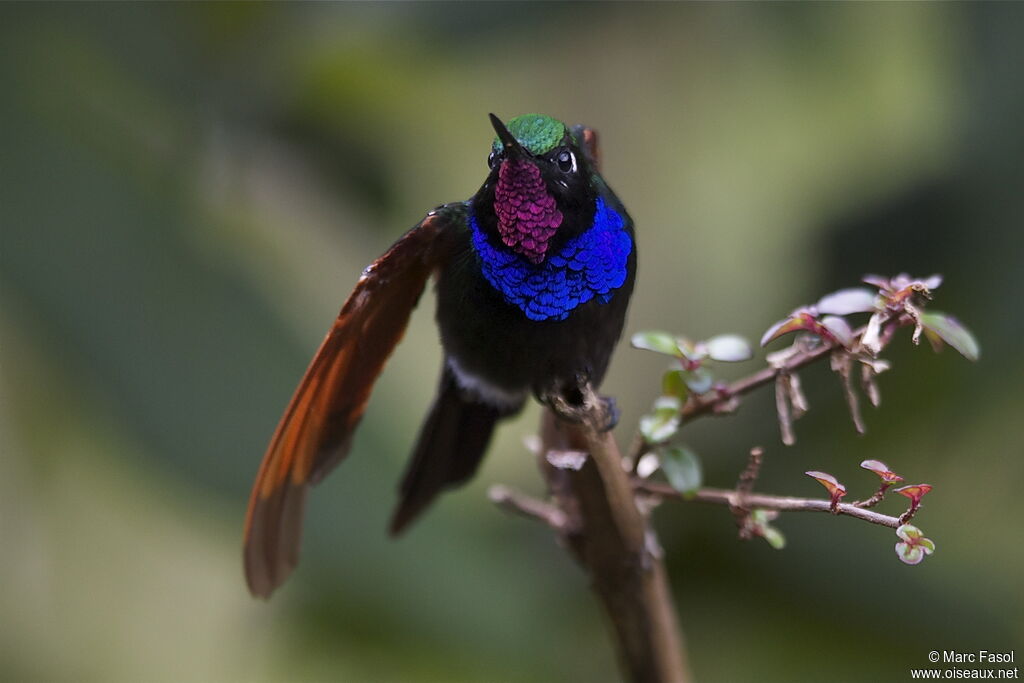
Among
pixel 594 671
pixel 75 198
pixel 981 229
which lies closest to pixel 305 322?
pixel 75 198

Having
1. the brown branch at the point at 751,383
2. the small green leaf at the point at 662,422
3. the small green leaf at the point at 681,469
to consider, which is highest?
the brown branch at the point at 751,383

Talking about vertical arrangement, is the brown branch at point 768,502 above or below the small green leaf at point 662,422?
below

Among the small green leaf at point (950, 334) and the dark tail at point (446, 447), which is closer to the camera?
the small green leaf at point (950, 334)

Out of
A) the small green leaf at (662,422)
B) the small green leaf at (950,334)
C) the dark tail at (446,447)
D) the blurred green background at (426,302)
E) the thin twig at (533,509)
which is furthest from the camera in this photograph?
the blurred green background at (426,302)

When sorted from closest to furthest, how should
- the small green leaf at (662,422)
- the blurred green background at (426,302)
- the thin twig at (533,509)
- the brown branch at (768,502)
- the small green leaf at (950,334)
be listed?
the brown branch at (768,502), the small green leaf at (950,334), the small green leaf at (662,422), the thin twig at (533,509), the blurred green background at (426,302)

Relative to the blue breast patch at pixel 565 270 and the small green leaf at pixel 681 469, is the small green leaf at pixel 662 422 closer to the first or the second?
the small green leaf at pixel 681 469

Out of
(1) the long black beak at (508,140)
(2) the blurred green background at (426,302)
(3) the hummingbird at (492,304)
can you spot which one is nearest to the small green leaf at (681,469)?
(3) the hummingbird at (492,304)

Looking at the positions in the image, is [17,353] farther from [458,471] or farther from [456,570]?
[458,471]

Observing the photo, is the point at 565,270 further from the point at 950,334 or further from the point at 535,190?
the point at 950,334
